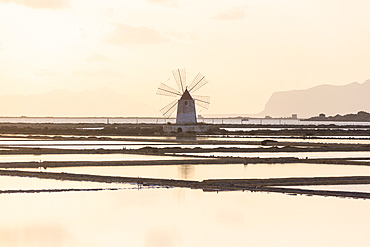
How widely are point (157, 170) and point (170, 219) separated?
9803mm

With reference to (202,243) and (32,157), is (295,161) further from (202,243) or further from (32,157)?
(202,243)

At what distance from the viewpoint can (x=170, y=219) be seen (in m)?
15.2

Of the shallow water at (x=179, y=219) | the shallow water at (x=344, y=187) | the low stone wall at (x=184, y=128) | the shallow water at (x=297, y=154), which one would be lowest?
the shallow water at (x=179, y=219)

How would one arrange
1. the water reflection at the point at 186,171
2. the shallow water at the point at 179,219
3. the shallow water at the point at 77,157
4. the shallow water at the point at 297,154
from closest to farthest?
the shallow water at the point at 179,219
the water reflection at the point at 186,171
the shallow water at the point at 77,157
the shallow water at the point at 297,154

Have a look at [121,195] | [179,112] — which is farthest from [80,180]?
[179,112]

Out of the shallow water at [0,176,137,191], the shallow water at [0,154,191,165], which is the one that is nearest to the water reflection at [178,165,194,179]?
the shallow water at [0,176,137,191]

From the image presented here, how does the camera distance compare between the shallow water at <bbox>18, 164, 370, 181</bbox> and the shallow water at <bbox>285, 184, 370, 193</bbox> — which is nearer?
the shallow water at <bbox>285, 184, 370, 193</bbox>

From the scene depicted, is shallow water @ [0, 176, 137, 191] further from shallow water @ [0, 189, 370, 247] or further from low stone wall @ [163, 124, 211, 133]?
low stone wall @ [163, 124, 211, 133]

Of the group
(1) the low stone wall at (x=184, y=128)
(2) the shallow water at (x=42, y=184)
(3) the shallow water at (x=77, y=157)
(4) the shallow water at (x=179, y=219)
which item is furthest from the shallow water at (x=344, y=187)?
(1) the low stone wall at (x=184, y=128)

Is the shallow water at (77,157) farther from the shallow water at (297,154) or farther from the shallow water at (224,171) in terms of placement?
the shallow water at (224,171)

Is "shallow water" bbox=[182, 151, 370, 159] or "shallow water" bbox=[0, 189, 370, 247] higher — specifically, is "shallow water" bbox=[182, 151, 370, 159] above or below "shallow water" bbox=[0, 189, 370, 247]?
above

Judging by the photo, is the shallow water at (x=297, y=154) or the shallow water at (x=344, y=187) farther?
the shallow water at (x=297, y=154)

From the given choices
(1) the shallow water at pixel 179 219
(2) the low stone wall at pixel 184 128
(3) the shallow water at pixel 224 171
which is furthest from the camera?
(2) the low stone wall at pixel 184 128

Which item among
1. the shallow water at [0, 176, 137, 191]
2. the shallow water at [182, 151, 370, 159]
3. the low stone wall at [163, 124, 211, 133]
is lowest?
the shallow water at [0, 176, 137, 191]
